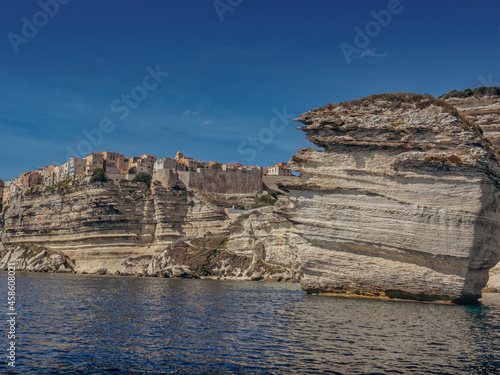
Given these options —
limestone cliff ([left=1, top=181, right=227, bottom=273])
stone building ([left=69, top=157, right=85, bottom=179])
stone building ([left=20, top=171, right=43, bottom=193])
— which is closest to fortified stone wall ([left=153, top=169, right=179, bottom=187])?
limestone cliff ([left=1, top=181, right=227, bottom=273])

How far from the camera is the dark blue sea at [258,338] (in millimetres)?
14555

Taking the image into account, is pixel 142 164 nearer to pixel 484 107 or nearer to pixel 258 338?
pixel 484 107

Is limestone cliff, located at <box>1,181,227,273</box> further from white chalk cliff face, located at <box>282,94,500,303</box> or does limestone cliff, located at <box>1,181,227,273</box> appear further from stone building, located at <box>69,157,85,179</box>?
white chalk cliff face, located at <box>282,94,500,303</box>

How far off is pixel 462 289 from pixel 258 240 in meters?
41.7

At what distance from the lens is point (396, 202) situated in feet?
98.4

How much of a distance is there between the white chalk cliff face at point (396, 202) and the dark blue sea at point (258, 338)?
6.45ft

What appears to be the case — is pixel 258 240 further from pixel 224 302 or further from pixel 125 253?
pixel 224 302

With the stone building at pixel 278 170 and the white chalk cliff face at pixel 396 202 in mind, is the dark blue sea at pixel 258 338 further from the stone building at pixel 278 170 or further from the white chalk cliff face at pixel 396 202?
the stone building at pixel 278 170

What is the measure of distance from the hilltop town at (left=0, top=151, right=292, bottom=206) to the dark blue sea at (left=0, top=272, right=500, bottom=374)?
67809 mm

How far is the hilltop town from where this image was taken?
97.5 metres

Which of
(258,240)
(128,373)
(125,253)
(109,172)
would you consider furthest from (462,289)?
(109,172)

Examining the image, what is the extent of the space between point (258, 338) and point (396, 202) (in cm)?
1464

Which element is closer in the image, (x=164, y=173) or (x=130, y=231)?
(x=130, y=231)

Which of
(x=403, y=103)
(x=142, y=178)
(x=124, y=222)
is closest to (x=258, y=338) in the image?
(x=403, y=103)
